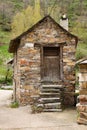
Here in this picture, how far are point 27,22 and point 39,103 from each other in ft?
93.9

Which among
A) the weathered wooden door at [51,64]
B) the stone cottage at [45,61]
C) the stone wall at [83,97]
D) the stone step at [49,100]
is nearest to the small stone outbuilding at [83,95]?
the stone wall at [83,97]

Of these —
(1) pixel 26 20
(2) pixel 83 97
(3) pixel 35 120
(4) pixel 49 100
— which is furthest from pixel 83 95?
(1) pixel 26 20

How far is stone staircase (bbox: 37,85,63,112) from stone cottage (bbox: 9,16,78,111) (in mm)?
125

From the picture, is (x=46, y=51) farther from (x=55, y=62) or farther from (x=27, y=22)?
(x=27, y=22)

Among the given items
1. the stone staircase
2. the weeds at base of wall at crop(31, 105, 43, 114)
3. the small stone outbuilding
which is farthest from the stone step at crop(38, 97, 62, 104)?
the small stone outbuilding

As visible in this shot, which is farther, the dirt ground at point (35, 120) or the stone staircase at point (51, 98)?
the stone staircase at point (51, 98)

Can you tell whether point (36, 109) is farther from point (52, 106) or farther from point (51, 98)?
point (51, 98)

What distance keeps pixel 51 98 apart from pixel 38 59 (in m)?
2.02

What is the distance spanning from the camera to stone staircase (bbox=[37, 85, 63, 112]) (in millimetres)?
15188

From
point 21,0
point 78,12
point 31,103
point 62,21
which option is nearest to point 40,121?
point 31,103

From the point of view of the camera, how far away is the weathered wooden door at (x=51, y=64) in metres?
16.7

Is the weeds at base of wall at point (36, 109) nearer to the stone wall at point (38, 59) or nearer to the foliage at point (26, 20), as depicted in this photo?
the stone wall at point (38, 59)

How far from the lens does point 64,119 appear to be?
13.2 meters

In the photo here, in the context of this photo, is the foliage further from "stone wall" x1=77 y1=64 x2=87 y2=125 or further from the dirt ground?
"stone wall" x1=77 y1=64 x2=87 y2=125
